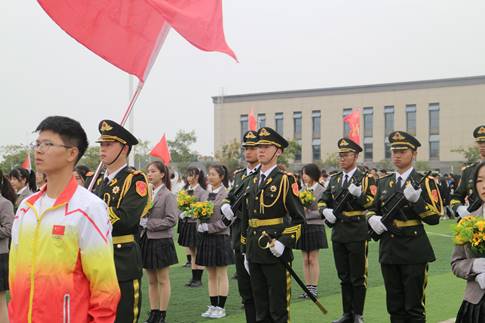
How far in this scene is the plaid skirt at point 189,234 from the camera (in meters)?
10.9

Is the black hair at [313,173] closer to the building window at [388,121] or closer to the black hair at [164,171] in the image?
the black hair at [164,171]

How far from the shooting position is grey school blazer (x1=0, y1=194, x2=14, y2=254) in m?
6.24

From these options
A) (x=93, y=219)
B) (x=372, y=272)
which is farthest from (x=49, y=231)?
(x=372, y=272)

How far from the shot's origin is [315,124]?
60781 millimetres

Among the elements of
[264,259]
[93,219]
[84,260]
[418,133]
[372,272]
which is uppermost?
[418,133]

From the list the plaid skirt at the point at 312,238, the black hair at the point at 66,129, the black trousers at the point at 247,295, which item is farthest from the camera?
the plaid skirt at the point at 312,238

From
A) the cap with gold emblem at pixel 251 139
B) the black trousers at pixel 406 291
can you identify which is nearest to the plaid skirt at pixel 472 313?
the black trousers at pixel 406 291

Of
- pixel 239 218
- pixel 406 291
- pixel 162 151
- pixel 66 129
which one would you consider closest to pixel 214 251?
pixel 239 218

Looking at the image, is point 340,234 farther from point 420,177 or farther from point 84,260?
point 84,260

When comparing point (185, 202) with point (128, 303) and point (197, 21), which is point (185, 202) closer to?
point (128, 303)

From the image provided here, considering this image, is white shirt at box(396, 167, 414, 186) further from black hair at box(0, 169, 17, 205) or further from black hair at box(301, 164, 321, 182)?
black hair at box(0, 169, 17, 205)

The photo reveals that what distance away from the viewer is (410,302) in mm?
6336

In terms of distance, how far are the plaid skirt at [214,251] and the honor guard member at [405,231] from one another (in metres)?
2.61

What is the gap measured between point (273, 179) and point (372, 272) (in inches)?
231
